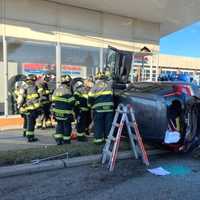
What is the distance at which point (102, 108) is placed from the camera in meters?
7.86

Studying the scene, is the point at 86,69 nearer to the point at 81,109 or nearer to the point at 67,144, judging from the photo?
the point at 81,109

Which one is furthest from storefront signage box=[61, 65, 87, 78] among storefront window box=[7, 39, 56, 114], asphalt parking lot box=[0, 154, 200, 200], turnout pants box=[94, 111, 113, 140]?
asphalt parking lot box=[0, 154, 200, 200]

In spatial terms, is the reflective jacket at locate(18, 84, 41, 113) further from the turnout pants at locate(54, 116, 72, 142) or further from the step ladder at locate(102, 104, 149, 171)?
the step ladder at locate(102, 104, 149, 171)

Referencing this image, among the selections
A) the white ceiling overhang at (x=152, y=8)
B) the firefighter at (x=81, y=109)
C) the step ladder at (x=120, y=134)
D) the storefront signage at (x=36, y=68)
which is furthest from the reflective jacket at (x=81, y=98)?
the white ceiling overhang at (x=152, y=8)

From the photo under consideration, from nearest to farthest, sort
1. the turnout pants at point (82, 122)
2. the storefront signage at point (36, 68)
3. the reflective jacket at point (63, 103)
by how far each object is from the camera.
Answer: the reflective jacket at point (63, 103), the turnout pants at point (82, 122), the storefront signage at point (36, 68)

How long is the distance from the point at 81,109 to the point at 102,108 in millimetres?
1040

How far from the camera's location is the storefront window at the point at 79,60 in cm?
1262

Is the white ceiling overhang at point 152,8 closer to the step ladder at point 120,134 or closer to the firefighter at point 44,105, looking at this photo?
the firefighter at point 44,105

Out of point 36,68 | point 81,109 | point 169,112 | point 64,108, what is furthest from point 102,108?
point 36,68

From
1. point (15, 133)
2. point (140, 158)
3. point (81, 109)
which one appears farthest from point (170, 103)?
point (15, 133)

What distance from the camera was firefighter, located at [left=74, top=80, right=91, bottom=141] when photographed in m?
8.66

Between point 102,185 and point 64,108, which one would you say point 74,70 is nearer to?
point 64,108

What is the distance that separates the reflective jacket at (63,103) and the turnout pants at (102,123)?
2.15ft

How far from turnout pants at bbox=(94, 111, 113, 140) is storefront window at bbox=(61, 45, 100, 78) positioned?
5.03 m
